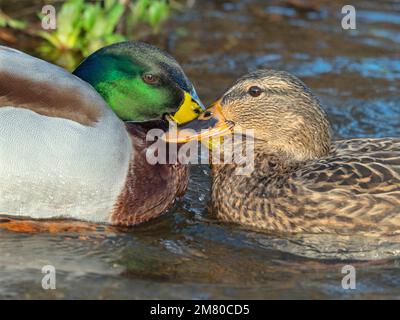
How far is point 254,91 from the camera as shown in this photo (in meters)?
5.96

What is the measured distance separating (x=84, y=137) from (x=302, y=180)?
1.34 meters

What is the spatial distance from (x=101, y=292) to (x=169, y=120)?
5.19ft

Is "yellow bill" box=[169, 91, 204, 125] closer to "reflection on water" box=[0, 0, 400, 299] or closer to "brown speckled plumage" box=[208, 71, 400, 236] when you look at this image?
"brown speckled plumage" box=[208, 71, 400, 236]

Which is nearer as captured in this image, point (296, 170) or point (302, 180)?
point (302, 180)

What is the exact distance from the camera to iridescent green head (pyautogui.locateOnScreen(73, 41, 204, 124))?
19.6 ft

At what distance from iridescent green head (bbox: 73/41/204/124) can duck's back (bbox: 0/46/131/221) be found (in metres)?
0.36

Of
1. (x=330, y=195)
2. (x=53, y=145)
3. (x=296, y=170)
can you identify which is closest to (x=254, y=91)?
(x=296, y=170)

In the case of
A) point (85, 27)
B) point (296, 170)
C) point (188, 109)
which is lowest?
point (296, 170)

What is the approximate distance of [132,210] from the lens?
19.1 ft

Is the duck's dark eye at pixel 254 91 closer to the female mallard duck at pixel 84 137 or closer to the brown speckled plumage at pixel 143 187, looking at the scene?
the female mallard duck at pixel 84 137

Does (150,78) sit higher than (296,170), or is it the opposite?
(150,78)

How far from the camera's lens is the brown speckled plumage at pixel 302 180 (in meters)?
5.52

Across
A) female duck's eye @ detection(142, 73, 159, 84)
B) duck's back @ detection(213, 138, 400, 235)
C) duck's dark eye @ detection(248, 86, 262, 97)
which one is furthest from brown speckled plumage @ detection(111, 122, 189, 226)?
duck's dark eye @ detection(248, 86, 262, 97)

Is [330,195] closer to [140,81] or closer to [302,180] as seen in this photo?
[302,180]
